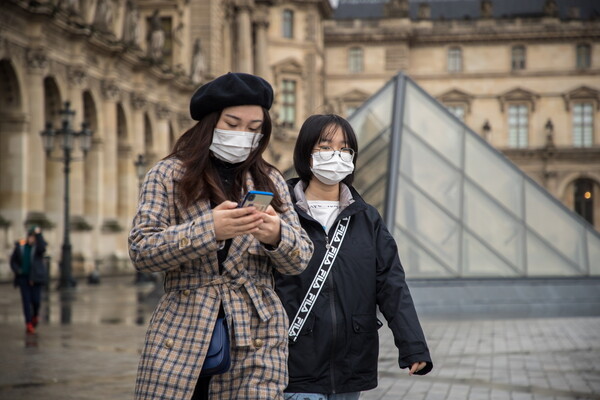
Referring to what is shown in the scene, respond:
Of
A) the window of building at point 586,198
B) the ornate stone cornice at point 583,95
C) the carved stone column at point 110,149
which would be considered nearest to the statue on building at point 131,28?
the carved stone column at point 110,149

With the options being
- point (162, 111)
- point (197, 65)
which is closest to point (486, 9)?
point (197, 65)

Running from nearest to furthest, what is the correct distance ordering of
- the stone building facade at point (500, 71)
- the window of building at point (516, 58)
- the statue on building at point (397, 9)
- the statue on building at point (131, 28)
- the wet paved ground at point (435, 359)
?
the wet paved ground at point (435, 359), the statue on building at point (131, 28), the stone building facade at point (500, 71), the statue on building at point (397, 9), the window of building at point (516, 58)

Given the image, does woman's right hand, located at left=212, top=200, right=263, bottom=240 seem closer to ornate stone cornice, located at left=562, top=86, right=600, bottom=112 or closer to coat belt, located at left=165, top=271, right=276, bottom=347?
coat belt, located at left=165, top=271, right=276, bottom=347

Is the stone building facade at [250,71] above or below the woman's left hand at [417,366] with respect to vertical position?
above

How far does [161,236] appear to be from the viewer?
2.78 meters

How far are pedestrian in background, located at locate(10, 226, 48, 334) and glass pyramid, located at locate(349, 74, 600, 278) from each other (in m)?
4.35

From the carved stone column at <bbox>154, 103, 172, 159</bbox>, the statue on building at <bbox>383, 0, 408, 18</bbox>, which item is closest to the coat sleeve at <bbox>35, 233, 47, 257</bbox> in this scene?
the carved stone column at <bbox>154, 103, 172, 159</bbox>

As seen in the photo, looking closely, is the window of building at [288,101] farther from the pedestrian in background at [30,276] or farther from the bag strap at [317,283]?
the bag strap at [317,283]

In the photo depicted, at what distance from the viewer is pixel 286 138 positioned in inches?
2099

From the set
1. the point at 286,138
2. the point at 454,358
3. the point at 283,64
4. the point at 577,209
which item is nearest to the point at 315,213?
the point at 454,358

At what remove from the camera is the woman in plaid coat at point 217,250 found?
278 cm

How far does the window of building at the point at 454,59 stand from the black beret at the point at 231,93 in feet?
207

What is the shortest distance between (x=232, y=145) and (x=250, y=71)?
46.5 m

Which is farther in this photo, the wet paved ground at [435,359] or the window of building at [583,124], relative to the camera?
the window of building at [583,124]
